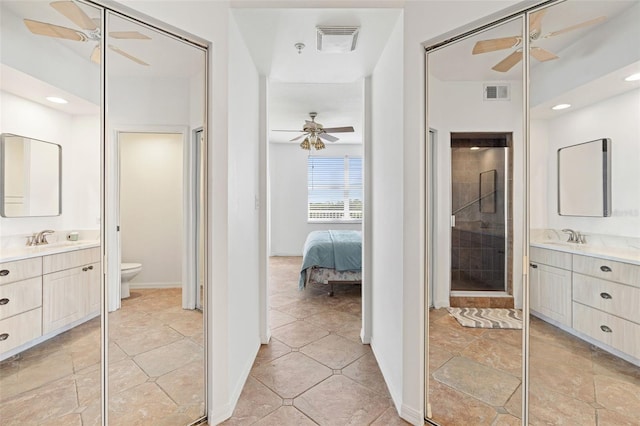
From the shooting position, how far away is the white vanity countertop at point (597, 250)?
1.23m

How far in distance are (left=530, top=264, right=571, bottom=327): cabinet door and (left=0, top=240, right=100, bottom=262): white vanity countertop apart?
2.22 metres

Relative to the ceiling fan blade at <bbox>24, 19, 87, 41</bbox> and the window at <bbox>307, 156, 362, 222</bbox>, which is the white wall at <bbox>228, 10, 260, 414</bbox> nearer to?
the ceiling fan blade at <bbox>24, 19, 87, 41</bbox>

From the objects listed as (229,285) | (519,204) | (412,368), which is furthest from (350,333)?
(519,204)

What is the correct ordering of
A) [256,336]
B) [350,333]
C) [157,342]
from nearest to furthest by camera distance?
[157,342], [256,336], [350,333]

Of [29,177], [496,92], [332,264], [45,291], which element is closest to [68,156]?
[29,177]

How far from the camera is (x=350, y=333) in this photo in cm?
292

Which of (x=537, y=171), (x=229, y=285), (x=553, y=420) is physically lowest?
(x=553, y=420)

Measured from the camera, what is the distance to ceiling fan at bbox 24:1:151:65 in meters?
1.27

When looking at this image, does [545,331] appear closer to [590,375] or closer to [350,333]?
[590,375]

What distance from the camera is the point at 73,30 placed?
1.33 meters

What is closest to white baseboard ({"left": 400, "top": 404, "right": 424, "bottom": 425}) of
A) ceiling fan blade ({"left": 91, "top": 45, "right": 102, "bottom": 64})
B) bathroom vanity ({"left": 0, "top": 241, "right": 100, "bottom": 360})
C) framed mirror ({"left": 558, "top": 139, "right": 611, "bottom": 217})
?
framed mirror ({"left": 558, "top": 139, "right": 611, "bottom": 217})

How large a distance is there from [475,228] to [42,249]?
7.21 ft

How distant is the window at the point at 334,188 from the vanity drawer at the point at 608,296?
5.96 meters

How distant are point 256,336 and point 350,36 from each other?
2.48 metres
